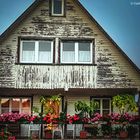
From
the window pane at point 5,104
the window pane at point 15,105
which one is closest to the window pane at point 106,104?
the window pane at point 15,105

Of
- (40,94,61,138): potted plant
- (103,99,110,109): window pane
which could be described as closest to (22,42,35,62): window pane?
(40,94,61,138): potted plant

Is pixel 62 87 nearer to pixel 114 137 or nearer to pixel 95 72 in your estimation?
pixel 95 72

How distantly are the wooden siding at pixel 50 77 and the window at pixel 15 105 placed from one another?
884 millimetres

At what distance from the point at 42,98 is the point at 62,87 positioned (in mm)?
1297

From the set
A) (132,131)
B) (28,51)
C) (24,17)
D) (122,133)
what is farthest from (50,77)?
(132,131)

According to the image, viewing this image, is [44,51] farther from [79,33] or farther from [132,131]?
[132,131]

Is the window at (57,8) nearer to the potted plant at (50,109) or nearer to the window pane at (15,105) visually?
the potted plant at (50,109)

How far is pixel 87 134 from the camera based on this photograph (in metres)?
20.1

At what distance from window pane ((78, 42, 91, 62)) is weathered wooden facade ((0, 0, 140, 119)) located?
0.13 meters

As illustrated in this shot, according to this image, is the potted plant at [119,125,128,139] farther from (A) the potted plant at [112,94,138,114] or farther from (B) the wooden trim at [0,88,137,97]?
(B) the wooden trim at [0,88,137,97]

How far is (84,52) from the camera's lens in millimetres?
22156

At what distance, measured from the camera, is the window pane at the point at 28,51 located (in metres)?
21.9

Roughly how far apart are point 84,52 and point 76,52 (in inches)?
17.8

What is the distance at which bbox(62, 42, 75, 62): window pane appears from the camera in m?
22.0
